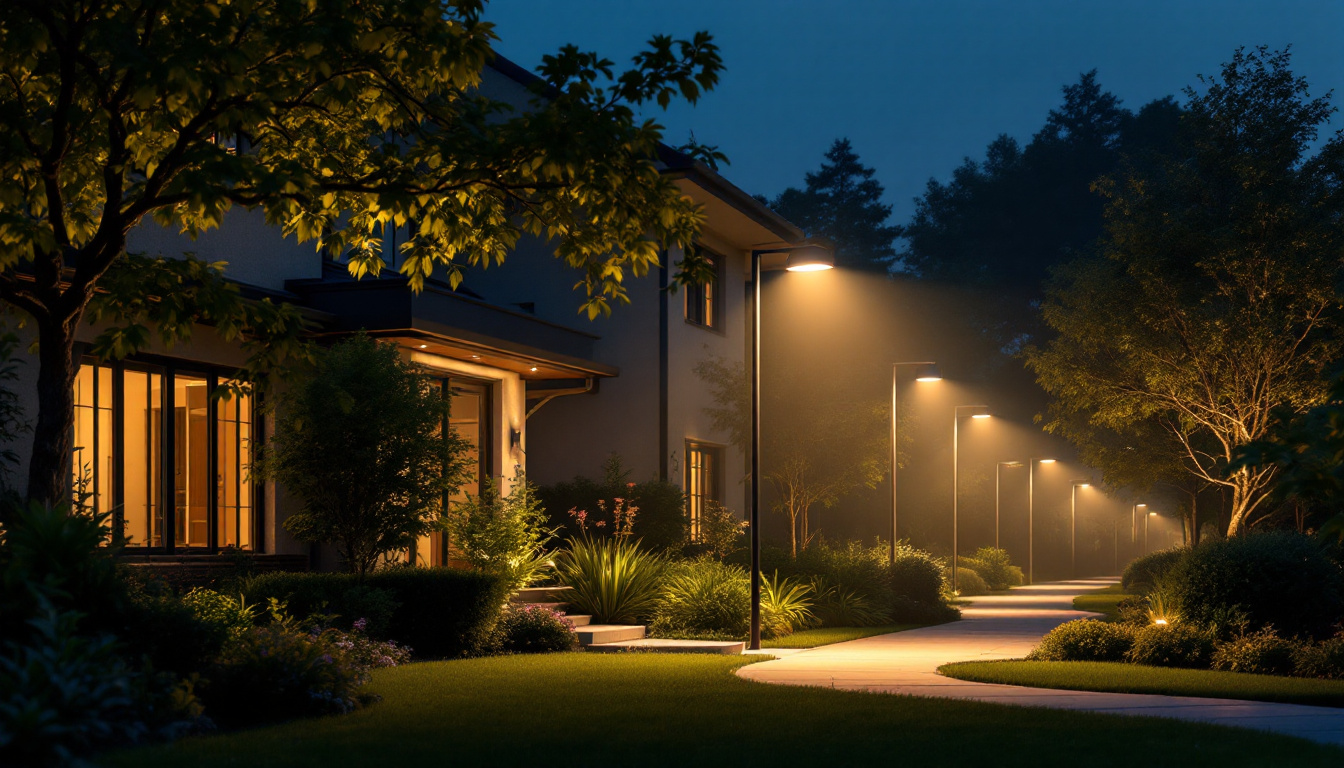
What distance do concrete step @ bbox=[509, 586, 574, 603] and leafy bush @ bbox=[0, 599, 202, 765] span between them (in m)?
10.5

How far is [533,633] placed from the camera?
656 inches

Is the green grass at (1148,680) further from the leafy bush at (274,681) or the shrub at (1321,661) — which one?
the leafy bush at (274,681)

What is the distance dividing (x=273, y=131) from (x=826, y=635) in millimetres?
12420

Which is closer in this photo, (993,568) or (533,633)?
(533,633)

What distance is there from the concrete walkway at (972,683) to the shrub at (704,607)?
4.79ft

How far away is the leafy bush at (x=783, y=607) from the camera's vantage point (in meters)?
19.8

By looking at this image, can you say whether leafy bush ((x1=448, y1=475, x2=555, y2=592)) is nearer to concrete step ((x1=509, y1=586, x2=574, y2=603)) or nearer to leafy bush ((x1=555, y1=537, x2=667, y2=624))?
concrete step ((x1=509, y1=586, x2=574, y2=603))

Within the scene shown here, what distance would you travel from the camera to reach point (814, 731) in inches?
372

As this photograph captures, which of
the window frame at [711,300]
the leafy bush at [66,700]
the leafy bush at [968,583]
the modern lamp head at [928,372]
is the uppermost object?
the window frame at [711,300]

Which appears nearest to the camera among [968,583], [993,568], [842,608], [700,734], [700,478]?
[700,734]

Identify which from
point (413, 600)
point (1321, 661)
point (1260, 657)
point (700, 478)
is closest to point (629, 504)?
point (700, 478)

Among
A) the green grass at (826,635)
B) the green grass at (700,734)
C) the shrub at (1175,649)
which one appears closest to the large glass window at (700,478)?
the green grass at (826,635)

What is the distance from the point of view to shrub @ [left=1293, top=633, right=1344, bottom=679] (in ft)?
46.4

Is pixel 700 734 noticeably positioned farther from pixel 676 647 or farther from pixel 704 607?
pixel 704 607
